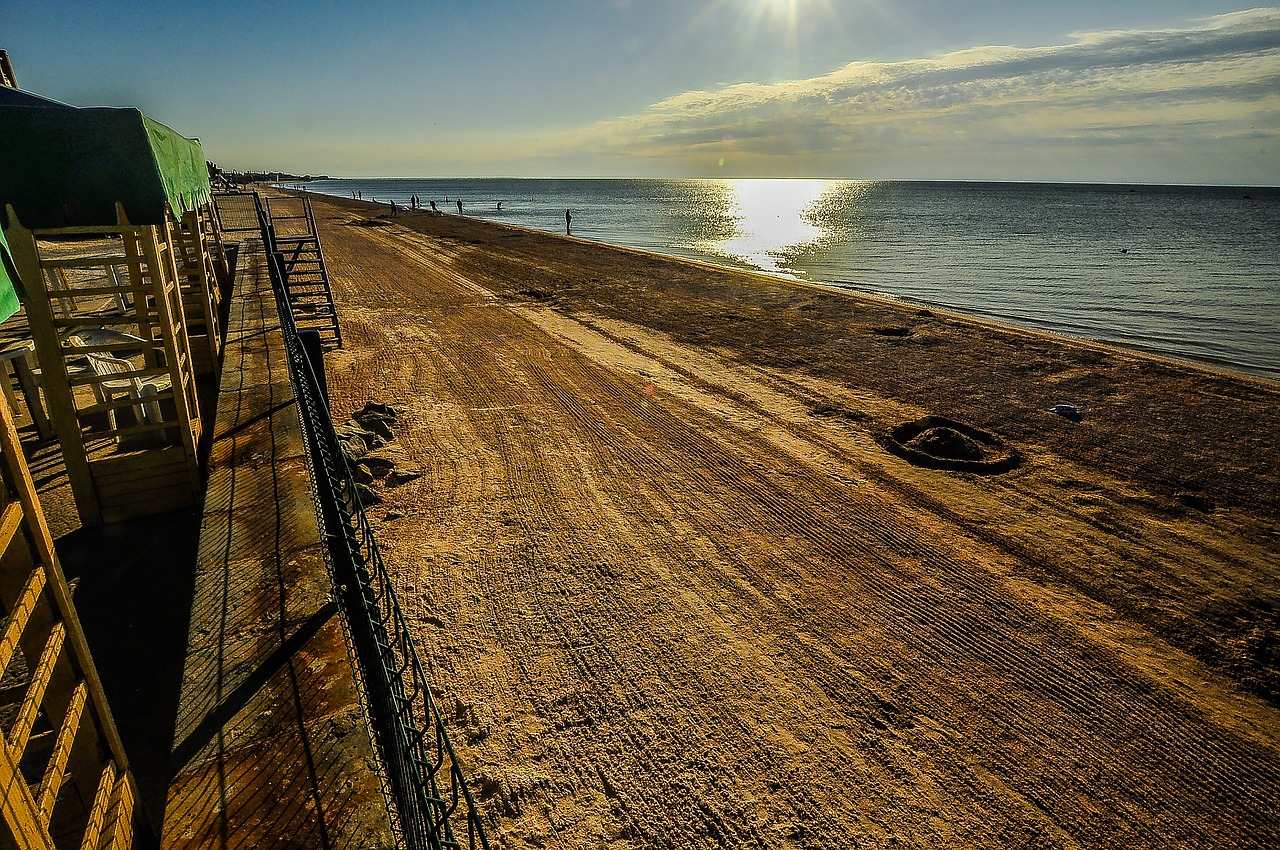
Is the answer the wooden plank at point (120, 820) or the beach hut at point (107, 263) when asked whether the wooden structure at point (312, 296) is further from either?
the wooden plank at point (120, 820)

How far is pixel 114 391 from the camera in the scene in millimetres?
8703

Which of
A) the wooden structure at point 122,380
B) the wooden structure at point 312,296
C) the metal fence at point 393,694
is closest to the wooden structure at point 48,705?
the metal fence at point 393,694

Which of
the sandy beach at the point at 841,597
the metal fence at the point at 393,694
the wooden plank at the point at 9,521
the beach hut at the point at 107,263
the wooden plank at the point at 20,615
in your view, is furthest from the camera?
the beach hut at the point at 107,263

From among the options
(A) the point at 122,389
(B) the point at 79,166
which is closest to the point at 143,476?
(B) the point at 79,166

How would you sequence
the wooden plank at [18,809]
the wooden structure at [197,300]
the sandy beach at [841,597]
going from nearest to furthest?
the wooden plank at [18,809], the sandy beach at [841,597], the wooden structure at [197,300]

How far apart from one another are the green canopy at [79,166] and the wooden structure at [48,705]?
337 centimetres

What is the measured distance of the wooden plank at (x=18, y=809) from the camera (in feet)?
6.08

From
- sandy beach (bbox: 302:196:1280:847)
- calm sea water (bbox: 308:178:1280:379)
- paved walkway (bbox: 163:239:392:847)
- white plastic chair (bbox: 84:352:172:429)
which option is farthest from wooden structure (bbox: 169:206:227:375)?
calm sea water (bbox: 308:178:1280:379)

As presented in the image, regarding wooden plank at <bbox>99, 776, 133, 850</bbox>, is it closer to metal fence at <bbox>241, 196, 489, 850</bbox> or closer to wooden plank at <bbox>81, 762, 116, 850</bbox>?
wooden plank at <bbox>81, 762, 116, 850</bbox>

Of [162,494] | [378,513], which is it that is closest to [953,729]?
[378,513]

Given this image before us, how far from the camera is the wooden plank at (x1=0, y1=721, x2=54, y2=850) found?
6.08 ft

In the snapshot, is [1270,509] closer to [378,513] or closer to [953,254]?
[378,513]

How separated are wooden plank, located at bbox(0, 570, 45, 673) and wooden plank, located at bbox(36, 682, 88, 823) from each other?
0.41 m

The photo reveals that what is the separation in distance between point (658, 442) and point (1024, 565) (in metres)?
5.00
